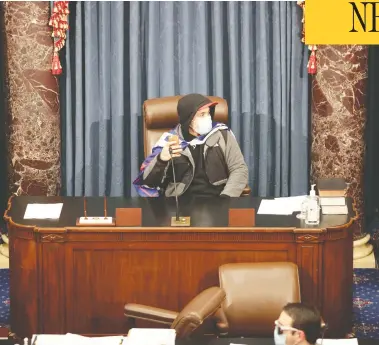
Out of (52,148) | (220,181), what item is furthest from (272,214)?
(52,148)

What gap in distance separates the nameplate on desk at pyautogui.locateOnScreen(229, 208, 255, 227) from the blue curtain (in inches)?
84.8

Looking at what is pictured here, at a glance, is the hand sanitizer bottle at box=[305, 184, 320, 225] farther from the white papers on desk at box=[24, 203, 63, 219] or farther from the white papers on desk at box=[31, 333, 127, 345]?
the white papers on desk at box=[31, 333, 127, 345]

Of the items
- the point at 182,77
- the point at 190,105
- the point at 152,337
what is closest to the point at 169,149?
the point at 190,105

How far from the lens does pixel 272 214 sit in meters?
5.54

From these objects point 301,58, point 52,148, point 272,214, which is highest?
point 301,58

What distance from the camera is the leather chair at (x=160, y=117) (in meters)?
6.53

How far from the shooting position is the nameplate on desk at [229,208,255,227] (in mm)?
5250

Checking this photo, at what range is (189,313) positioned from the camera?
4.20m

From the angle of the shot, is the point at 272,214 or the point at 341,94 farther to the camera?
the point at 341,94

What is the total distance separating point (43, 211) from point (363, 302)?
2.26 meters

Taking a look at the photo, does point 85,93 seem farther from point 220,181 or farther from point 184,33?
point 220,181

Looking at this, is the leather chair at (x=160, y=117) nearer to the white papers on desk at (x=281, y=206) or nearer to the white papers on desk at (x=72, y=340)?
the white papers on desk at (x=281, y=206)

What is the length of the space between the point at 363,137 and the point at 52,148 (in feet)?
7.60

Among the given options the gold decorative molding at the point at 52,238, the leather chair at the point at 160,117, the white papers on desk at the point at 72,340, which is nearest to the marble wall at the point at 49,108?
the leather chair at the point at 160,117
